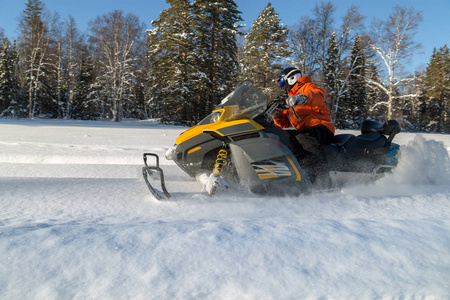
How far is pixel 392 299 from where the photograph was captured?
44.7 inches

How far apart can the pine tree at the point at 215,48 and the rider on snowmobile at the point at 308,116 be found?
17025 mm

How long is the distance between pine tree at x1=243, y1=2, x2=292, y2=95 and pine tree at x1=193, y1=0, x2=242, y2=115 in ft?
5.77

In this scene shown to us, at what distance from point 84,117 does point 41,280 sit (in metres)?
35.3

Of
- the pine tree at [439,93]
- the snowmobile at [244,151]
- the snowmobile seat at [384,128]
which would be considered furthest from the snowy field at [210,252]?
the pine tree at [439,93]

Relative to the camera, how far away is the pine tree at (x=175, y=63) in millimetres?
19594

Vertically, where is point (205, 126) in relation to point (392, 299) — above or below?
above

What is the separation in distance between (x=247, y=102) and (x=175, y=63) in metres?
18.3

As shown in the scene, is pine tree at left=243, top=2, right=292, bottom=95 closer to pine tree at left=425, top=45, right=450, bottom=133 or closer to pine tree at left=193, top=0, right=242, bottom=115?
pine tree at left=193, top=0, right=242, bottom=115

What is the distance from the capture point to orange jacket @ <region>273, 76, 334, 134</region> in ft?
10.3

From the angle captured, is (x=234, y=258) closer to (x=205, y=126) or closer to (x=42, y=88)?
(x=205, y=126)

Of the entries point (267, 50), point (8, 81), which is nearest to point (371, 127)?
point (267, 50)

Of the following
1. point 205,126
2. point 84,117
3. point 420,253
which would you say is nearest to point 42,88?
point 84,117

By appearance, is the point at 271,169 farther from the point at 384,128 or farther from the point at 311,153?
the point at 384,128

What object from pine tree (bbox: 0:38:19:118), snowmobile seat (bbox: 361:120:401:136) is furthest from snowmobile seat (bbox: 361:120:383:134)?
pine tree (bbox: 0:38:19:118)
